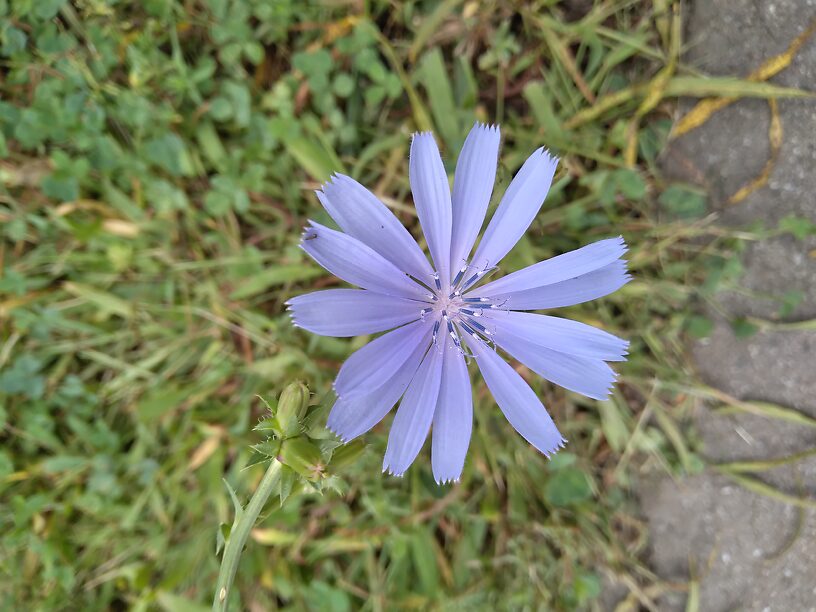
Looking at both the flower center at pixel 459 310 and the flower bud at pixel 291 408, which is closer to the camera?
the flower bud at pixel 291 408

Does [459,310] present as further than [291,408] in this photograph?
Yes

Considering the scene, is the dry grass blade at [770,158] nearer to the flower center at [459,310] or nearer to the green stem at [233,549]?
the flower center at [459,310]

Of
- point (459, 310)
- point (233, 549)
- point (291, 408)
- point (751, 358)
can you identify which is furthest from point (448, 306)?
point (751, 358)

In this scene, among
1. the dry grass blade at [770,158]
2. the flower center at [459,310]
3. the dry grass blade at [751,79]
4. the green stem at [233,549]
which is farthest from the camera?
the dry grass blade at [770,158]

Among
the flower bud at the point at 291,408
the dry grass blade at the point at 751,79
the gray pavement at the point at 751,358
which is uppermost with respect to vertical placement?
the flower bud at the point at 291,408

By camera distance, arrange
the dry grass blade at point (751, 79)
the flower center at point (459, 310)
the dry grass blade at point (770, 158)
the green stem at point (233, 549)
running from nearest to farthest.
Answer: the green stem at point (233, 549) < the flower center at point (459, 310) < the dry grass blade at point (751, 79) < the dry grass blade at point (770, 158)

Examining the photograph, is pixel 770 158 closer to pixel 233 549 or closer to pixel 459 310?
pixel 459 310

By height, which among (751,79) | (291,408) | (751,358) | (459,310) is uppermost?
(291,408)

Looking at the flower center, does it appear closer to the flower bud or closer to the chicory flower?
the chicory flower

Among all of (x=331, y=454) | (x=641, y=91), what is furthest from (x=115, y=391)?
(x=641, y=91)

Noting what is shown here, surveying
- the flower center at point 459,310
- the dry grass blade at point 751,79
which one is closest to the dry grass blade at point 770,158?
the dry grass blade at point 751,79
